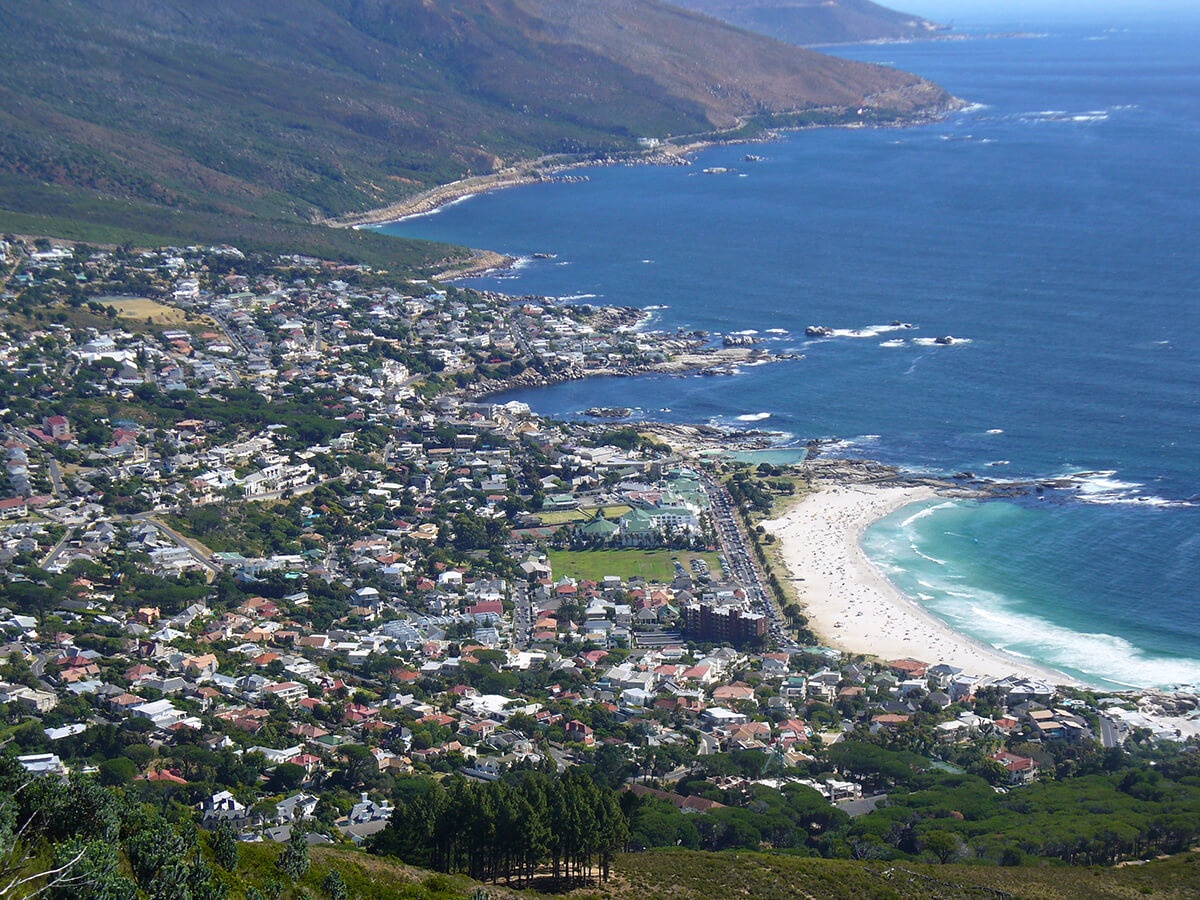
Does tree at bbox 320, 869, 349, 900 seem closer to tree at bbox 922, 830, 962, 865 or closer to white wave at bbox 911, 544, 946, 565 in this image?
tree at bbox 922, 830, 962, 865

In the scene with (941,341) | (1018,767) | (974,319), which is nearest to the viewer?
(1018,767)

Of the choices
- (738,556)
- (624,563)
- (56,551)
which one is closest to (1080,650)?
(738,556)

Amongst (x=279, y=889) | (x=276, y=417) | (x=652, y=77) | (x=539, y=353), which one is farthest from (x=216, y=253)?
(x=652, y=77)

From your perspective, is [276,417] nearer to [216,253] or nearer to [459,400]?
[459,400]

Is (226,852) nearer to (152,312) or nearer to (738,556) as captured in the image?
(738,556)

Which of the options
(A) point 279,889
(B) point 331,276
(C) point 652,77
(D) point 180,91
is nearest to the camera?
(A) point 279,889
